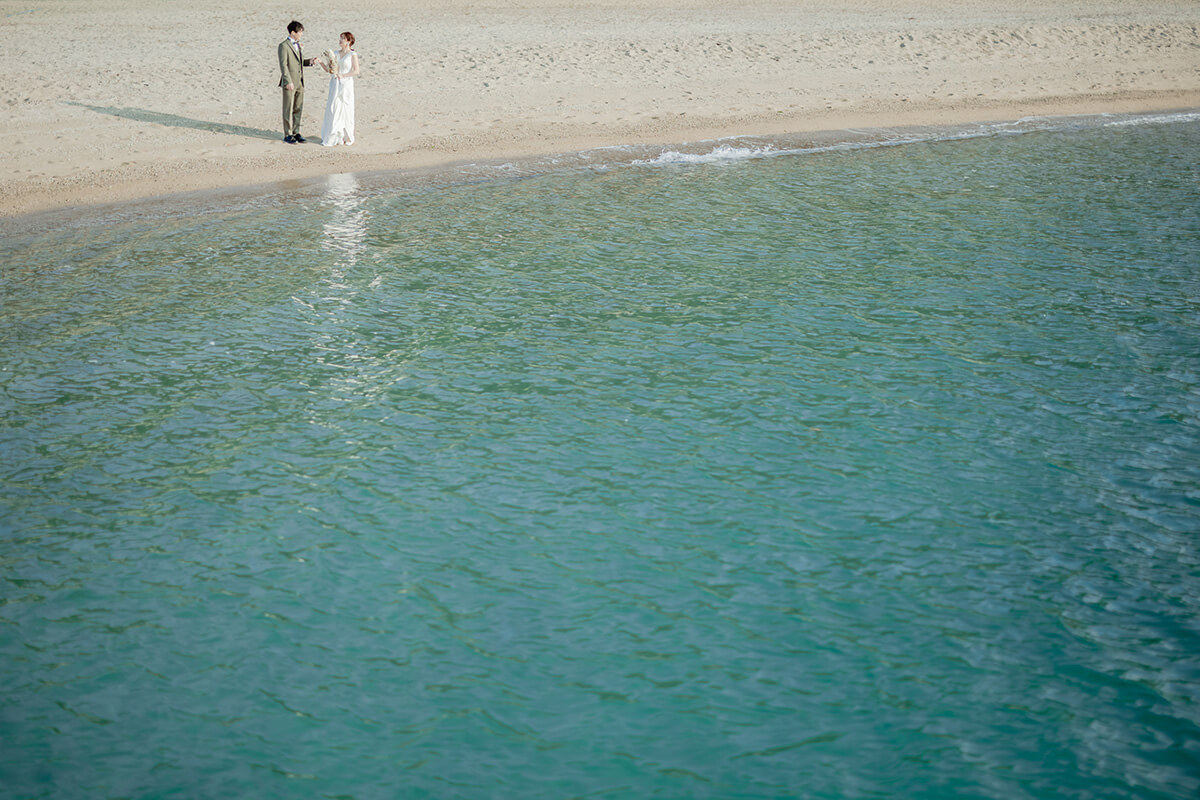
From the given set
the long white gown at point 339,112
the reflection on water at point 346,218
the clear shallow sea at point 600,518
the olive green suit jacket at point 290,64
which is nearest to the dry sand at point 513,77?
the long white gown at point 339,112

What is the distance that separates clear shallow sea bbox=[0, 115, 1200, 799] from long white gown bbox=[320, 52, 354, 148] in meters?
4.93

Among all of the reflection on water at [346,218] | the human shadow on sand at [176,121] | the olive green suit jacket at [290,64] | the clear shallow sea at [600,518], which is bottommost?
the clear shallow sea at [600,518]

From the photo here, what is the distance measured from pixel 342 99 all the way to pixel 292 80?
0.88 metres

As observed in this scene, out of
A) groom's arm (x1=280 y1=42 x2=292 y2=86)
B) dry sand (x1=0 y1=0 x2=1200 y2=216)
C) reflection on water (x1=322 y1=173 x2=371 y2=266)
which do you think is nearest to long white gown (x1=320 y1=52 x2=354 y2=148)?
dry sand (x1=0 y1=0 x2=1200 y2=216)

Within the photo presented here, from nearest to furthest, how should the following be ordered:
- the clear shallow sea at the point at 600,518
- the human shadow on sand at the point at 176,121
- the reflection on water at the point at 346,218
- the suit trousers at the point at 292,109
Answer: the clear shallow sea at the point at 600,518 < the reflection on water at the point at 346,218 < the suit trousers at the point at 292,109 < the human shadow on sand at the point at 176,121

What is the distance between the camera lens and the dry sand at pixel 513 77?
17453 mm

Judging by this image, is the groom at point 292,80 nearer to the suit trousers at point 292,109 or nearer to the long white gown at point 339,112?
the suit trousers at point 292,109

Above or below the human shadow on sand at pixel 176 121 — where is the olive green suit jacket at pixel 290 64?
above

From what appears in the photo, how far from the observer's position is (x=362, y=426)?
8.55 m

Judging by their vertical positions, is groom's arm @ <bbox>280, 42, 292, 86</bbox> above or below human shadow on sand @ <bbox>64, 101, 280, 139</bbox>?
above

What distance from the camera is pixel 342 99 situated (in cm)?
1744

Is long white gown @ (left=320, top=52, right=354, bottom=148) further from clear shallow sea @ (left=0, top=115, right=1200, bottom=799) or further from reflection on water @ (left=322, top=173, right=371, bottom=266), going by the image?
clear shallow sea @ (left=0, top=115, right=1200, bottom=799)

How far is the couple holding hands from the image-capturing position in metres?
16.7

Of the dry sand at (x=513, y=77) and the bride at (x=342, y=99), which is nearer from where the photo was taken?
the bride at (x=342, y=99)
